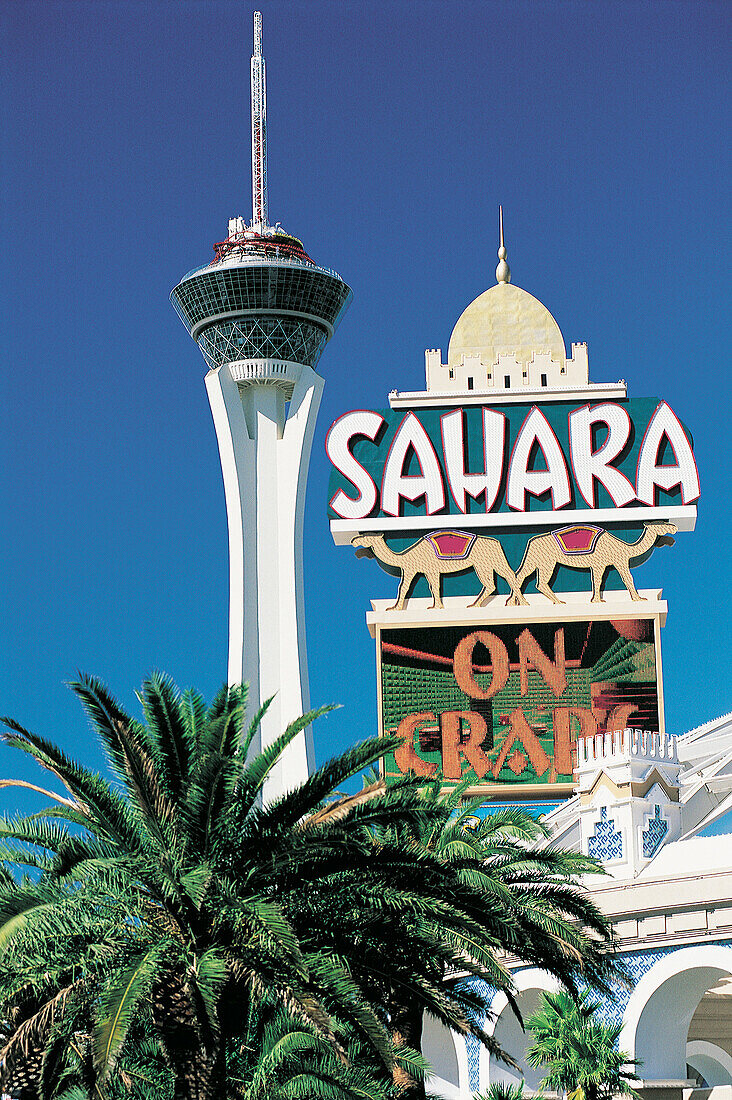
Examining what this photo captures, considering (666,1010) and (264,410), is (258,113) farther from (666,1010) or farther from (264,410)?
(666,1010)

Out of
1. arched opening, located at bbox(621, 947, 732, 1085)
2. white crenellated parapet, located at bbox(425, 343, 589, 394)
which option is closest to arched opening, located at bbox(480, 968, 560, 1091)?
arched opening, located at bbox(621, 947, 732, 1085)

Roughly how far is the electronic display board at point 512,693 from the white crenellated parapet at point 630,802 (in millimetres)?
12104

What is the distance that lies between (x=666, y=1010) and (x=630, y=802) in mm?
10983

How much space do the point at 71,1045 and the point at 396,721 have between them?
42.7 meters

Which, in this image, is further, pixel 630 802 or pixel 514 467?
pixel 514 467

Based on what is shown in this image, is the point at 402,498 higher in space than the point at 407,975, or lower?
higher

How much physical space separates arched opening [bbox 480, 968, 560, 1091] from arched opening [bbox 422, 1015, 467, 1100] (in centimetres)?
377

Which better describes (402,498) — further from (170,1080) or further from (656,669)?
(170,1080)

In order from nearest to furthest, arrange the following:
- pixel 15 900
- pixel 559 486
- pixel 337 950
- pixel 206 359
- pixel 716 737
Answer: pixel 15 900, pixel 337 950, pixel 716 737, pixel 559 486, pixel 206 359

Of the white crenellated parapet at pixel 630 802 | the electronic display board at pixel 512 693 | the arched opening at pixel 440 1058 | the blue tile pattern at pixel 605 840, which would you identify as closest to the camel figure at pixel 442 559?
the electronic display board at pixel 512 693

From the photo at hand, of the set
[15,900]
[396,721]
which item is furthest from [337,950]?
[396,721]

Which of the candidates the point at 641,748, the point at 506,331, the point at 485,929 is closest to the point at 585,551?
the point at 506,331

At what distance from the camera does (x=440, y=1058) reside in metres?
49.0

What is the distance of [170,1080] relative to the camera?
23.4m
